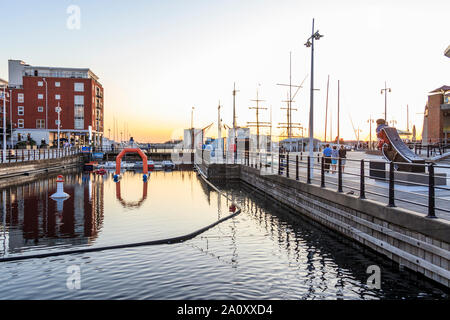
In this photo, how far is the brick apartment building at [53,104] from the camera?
258 ft

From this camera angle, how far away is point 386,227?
10.1 meters

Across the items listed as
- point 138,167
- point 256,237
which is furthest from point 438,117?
point 256,237

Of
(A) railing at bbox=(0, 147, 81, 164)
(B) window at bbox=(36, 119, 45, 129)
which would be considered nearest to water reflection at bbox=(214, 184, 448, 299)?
(A) railing at bbox=(0, 147, 81, 164)

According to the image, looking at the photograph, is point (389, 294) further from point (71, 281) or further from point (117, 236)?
point (117, 236)

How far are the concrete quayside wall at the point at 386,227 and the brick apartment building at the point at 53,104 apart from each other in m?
69.0

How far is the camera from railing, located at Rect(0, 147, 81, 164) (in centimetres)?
3697

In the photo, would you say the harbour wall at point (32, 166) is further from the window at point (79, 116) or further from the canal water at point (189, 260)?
the window at point (79, 116)

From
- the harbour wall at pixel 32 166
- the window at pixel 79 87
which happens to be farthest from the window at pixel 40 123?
the harbour wall at pixel 32 166

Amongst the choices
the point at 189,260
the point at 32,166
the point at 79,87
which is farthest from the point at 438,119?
the point at 79,87

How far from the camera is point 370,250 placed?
1128 cm

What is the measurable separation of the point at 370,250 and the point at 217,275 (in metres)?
4.85
